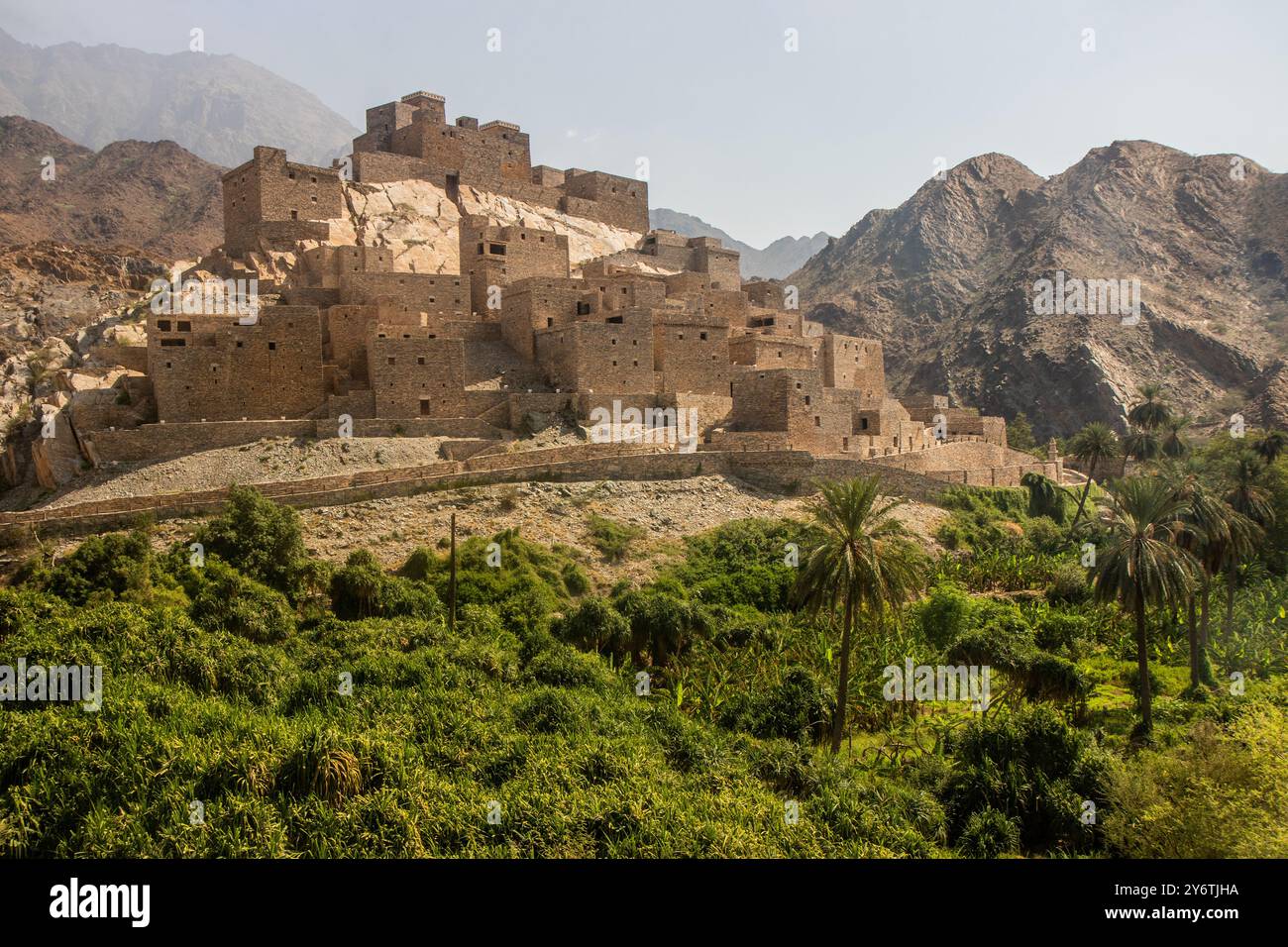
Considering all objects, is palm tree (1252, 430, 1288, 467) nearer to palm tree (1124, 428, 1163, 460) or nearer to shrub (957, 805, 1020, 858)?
palm tree (1124, 428, 1163, 460)

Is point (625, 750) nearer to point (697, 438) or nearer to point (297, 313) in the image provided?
point (697, 438)

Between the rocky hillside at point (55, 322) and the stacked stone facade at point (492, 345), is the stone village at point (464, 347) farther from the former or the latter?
the rocky hillside at point (55, 322)

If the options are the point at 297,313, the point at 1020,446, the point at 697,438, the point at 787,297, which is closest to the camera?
the point at 297,313

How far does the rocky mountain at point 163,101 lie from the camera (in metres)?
133

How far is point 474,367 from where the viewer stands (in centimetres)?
3703

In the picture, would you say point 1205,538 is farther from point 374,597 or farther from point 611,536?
point 374,597

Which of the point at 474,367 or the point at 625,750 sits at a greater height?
the point at 474,367

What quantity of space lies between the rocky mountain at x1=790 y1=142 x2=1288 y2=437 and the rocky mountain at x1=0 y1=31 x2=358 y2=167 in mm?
86020

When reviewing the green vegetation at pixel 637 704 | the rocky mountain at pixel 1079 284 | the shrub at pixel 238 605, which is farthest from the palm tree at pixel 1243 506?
the rocky mountain at pixel 1079 284

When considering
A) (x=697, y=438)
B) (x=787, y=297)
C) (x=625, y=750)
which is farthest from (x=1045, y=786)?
(x=787, y=297)

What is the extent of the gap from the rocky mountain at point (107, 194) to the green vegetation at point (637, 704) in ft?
201

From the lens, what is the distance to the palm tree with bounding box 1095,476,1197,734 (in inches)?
757

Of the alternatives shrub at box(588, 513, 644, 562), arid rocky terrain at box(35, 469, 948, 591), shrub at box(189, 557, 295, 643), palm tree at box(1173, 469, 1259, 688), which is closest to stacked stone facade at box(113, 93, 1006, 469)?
arid rocky terrain at box(35, 469, 948, 591)
